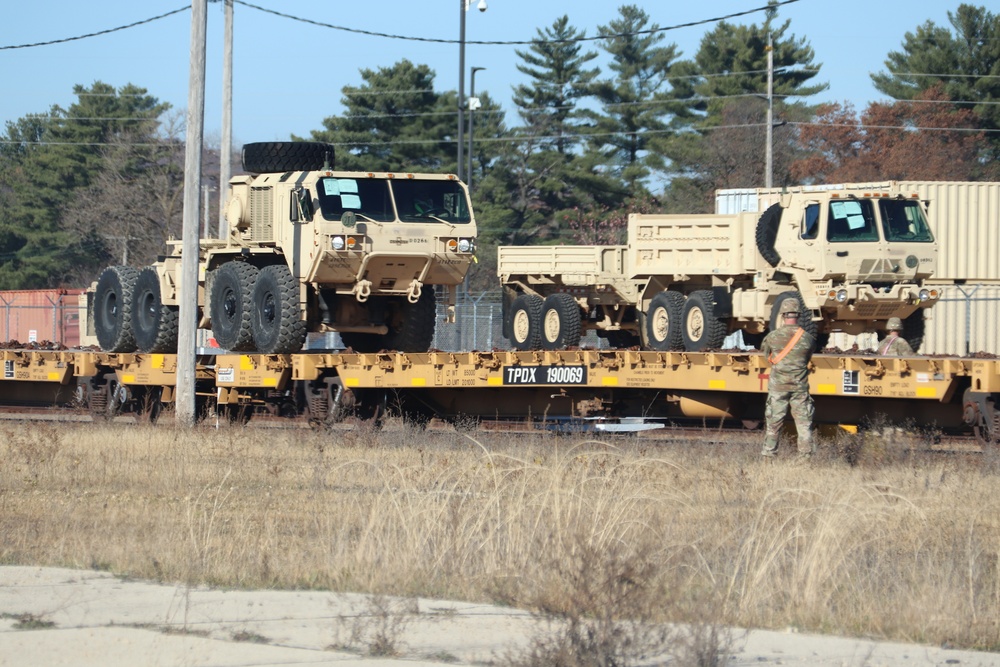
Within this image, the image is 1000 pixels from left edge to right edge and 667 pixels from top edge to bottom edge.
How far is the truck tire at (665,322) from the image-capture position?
22.2 metres

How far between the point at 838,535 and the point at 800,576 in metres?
0.63

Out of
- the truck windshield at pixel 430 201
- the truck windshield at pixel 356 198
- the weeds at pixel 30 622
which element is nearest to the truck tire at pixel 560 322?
the truck windshield at pixel 430 201

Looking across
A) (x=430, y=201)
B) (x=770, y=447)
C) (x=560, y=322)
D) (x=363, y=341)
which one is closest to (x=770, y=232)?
(x=560, y=322)

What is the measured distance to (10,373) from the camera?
2033cm

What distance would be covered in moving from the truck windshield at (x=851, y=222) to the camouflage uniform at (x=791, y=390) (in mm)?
6753

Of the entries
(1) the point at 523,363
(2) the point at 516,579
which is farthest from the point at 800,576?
(1) the point at 523,363

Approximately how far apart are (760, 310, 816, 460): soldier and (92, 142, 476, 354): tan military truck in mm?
5511

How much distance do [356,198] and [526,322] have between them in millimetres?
8190

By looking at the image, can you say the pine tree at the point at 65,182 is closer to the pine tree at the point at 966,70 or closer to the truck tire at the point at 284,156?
the pine tree at the point at 966,70

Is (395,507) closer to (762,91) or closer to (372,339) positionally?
(372,339)

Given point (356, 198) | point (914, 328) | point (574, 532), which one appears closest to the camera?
point (574, 532)

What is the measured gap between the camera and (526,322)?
25234 mm

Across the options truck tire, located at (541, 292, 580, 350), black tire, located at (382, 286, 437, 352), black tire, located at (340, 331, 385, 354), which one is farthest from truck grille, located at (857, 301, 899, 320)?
black tire, located at (340, 331, 385, 354)

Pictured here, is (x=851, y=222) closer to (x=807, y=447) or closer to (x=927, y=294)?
(x=927, y=294)
